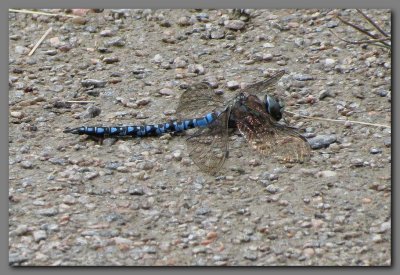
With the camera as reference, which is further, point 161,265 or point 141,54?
point 141,54

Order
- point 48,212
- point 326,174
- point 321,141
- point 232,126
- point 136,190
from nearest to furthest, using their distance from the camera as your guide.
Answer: point 48,212 < point 136,190 < point 326,174 < point 321,141 < point 232,126

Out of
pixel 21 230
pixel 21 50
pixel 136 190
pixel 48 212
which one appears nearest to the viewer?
pixel 21 230

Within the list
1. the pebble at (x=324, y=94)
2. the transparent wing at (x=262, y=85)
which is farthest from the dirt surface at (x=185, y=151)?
the transparent wing at (x=262, y=85)

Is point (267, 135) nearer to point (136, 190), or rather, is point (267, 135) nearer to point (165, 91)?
point (165, 91)

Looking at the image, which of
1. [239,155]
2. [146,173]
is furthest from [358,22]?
[146,173]

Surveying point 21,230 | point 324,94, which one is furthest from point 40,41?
point 324,94

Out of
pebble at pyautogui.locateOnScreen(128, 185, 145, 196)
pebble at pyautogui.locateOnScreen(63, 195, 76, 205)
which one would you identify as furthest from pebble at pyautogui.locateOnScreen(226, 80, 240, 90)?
pebble at pyautogui.locateOnScreen(63, 195, 76, 205)

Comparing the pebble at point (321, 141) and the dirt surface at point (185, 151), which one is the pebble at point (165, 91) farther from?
the pebble at point (321, 141)

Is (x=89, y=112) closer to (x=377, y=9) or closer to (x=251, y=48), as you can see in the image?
(x=251, y=48)
